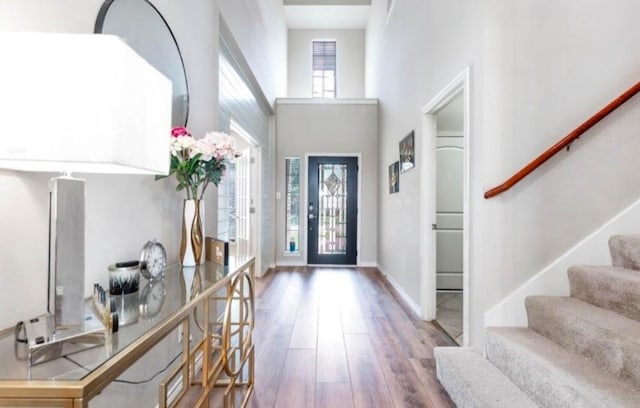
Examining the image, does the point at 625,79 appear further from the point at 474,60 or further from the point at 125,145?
the point at 125,145

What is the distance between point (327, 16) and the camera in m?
6.83

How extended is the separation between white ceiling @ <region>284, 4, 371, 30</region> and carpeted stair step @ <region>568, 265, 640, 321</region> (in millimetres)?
6506

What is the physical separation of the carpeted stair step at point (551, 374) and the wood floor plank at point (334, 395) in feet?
2.70

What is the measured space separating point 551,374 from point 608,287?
53 centimetres

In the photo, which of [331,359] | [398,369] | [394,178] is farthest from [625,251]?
[394,178]

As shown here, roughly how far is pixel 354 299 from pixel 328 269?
179 centimetres

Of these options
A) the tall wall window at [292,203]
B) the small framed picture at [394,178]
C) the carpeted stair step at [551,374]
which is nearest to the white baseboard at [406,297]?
the small framed picture at [394,178]

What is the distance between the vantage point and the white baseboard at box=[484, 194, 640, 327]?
5.63 ft

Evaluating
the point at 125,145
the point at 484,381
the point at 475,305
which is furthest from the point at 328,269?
the point at 125,145

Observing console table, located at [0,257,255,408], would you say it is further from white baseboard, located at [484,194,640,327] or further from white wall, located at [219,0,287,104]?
white wall, located at [219,0,287,104]

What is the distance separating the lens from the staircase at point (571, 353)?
121cm

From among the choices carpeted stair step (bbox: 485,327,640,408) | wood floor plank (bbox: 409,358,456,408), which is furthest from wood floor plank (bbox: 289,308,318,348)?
carpeted stair step (bbox: 485,327,640,408)

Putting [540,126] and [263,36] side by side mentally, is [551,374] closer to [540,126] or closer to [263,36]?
[540,126]

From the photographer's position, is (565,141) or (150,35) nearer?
(150,35)
